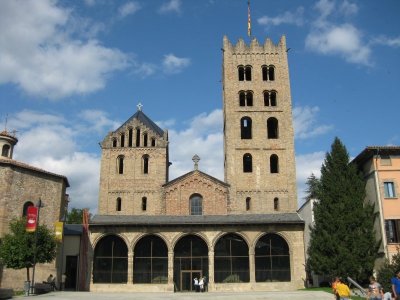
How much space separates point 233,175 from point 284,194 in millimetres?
5317

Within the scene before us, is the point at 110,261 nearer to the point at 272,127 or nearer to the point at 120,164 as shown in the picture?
the point at 120,164

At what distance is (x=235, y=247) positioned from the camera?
128 feet

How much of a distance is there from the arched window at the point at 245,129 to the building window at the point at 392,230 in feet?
61.4

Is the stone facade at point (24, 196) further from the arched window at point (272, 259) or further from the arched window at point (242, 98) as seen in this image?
the arched window at point (242, 98)

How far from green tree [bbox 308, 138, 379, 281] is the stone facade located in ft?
70.5

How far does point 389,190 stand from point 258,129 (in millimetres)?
16410

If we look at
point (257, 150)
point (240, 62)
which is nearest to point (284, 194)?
point (257, 150)

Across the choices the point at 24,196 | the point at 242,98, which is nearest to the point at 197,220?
the point at 24,196

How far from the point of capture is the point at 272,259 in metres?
38.5

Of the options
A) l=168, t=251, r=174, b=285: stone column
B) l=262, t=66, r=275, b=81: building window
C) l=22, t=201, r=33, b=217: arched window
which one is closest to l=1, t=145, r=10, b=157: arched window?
l=22, t=201, r=33, b=217: arched window

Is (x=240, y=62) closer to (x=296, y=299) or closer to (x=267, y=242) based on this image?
(x=267, y=242)

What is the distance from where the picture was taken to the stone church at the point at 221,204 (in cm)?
3825

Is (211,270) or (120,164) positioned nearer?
(211,270)

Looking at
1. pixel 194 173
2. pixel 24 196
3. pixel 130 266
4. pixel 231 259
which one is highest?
pixel 194 173
